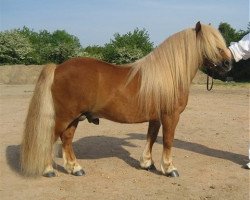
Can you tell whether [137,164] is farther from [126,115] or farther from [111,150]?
[126,115]

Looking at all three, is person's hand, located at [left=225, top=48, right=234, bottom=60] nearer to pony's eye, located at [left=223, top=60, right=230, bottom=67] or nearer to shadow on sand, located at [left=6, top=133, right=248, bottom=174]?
pony's eye, located at [left=223, top=60, right=230, bottom=67]

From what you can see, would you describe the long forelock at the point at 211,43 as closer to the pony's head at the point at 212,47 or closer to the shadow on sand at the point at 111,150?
the pony's head at the point at 212,47

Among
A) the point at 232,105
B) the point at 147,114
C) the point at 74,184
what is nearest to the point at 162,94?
the point at 147,114

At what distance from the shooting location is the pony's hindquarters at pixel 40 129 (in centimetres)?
463

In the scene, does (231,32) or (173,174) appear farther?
(231,32)

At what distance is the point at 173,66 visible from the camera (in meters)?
4.63

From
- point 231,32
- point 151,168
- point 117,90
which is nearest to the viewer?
point 117,90

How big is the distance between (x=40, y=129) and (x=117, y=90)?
106 centimetres

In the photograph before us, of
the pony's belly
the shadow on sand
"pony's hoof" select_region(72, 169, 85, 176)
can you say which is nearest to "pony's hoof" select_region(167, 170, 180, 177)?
the shadow on sand

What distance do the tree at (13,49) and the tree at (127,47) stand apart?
5.62 metres

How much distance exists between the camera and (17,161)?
216 inches

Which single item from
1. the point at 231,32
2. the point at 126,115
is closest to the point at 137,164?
the point at 126,115

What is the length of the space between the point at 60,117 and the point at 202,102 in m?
6.86

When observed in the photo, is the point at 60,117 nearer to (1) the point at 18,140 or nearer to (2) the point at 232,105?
(1) the point at 18,140
